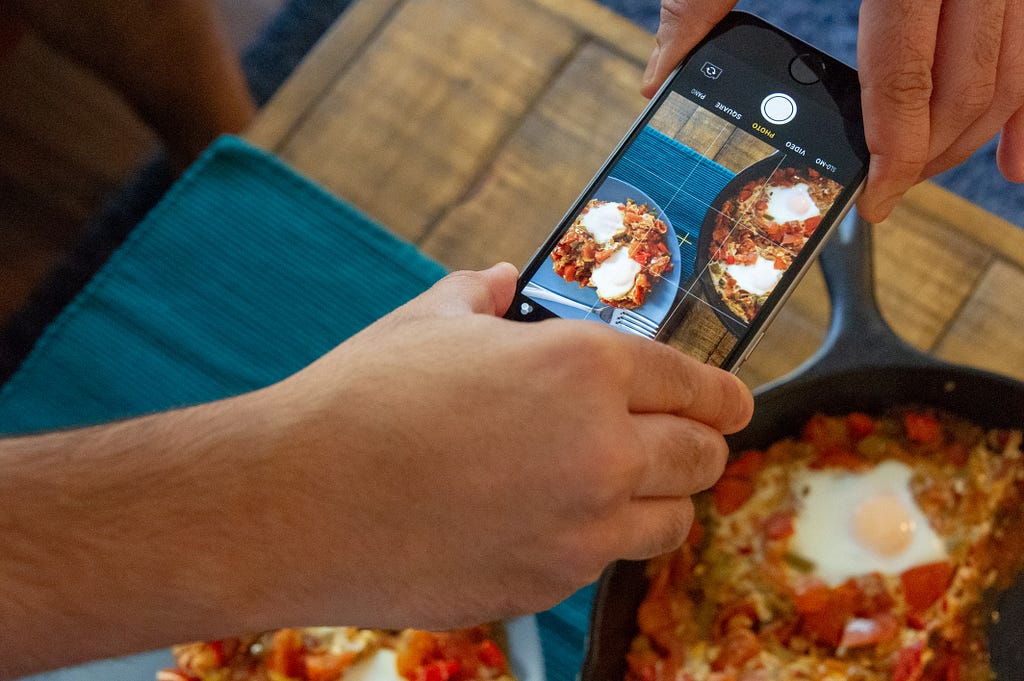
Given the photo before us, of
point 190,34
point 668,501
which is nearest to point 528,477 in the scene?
point 668,501

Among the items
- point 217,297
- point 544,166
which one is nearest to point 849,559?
point 544,166

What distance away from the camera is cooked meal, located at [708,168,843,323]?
2.41 feet

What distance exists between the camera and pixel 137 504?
572mm

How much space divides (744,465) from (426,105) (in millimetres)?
619

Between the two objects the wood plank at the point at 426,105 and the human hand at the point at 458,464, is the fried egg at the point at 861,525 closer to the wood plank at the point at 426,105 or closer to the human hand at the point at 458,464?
the human hand at the point at 458,464

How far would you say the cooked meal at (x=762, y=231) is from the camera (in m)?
0.74

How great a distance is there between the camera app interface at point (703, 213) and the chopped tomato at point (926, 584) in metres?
0.39

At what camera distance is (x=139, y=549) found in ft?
1.84

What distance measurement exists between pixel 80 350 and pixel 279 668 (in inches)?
19.2

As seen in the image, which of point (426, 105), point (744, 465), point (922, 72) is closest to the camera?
point (922, 72)

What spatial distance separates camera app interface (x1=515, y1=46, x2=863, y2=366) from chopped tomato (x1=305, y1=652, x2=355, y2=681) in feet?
1.42

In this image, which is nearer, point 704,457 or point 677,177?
→ point 704,457

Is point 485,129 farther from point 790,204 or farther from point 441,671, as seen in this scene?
point 441,671

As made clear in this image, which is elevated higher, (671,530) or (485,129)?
(485,129)
